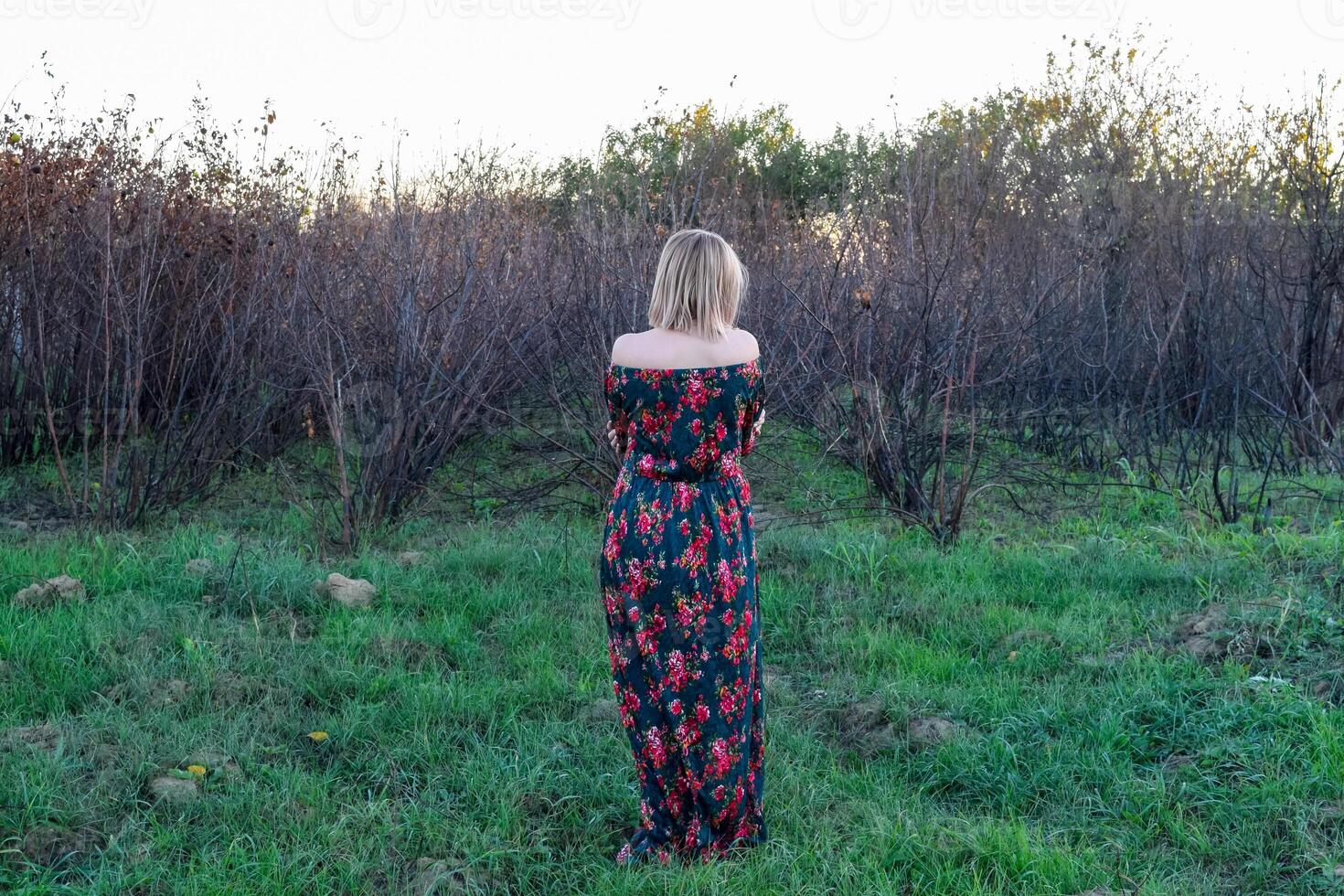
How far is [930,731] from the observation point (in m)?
3.62

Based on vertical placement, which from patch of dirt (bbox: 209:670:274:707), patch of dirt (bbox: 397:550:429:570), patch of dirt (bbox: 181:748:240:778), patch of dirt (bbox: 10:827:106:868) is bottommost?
patch of dirt (bbox: 10:827:106:868)

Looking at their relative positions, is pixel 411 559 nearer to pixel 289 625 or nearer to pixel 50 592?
pixel 289 625

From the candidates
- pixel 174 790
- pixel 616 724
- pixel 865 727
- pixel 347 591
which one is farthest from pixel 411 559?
pixel 865 727

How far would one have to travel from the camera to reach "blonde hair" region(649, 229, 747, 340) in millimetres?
2646

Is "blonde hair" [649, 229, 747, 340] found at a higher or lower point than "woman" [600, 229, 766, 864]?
higher

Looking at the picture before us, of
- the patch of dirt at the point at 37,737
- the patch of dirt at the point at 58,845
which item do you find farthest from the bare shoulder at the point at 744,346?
the patch of dirt at the point at 37,737

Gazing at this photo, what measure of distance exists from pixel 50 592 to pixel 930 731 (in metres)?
3.57

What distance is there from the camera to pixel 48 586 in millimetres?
4551

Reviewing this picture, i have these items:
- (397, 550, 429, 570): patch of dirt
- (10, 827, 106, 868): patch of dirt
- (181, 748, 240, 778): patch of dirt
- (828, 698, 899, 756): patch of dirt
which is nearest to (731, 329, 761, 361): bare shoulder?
(828, 698, 899, 756): patch of dirt

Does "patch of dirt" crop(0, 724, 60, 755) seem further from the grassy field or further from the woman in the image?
the woman

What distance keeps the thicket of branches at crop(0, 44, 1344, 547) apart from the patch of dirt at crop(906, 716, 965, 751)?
7.98ft

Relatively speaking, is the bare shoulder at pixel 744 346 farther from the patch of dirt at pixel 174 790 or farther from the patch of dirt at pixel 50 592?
the patch of dirt at pixel 50 592

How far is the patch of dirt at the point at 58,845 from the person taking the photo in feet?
9.07

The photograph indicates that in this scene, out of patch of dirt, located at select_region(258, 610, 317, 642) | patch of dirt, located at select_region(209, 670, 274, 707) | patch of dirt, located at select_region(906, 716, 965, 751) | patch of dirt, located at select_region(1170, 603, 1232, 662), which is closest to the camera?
patch of dirt, located at select_region(906, 716, 965, 751)
